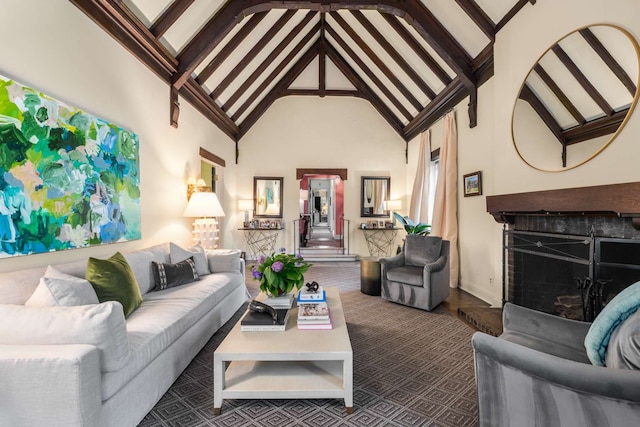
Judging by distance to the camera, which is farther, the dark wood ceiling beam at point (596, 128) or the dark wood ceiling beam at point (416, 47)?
the dark wood ceiling beam at point (416, 47)

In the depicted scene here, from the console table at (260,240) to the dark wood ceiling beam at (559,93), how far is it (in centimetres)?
580

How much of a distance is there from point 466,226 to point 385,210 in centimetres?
290

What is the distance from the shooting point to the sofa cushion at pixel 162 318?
5.37ft

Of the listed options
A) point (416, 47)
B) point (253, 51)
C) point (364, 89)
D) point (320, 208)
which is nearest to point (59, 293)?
point (253, 51)

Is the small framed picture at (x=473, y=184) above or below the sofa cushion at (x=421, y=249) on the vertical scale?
above

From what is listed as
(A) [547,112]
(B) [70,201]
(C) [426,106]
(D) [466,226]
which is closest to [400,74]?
(C) [426,106]

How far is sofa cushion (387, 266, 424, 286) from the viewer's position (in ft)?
12.2

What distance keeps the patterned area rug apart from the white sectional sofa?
21 cm

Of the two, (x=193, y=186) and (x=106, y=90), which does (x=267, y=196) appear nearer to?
(x=193, y=186)

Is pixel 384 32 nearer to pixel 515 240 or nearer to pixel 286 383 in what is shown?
pixel 515 240

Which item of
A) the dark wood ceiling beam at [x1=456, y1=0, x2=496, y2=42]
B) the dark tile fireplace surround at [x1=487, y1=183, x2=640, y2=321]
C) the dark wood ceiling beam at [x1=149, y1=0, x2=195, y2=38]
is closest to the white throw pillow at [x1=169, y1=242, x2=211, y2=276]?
the dark wood ceiling beam at [x1=149, y1=0, x2=195, y2=38]

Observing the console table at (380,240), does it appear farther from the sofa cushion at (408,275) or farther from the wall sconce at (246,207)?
the sofa cushion at (408,275)

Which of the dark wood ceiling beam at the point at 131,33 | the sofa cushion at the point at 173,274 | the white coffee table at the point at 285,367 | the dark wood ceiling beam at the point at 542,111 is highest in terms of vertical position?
the dark wood ceiling beam at the point at 131,33

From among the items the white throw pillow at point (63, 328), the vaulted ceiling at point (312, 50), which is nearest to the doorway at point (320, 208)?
the vaulted ceiling at point (312, 50)
